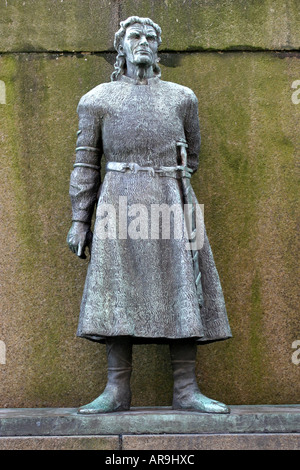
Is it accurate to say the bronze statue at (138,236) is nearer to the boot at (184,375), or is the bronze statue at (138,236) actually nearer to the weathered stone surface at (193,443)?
the boot at (184,375)

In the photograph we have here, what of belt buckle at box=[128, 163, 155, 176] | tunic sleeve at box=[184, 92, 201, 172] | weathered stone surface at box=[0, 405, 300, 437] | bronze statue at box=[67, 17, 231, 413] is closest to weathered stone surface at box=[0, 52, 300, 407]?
tunic sleeve at box=[184, 92, 201, 172]

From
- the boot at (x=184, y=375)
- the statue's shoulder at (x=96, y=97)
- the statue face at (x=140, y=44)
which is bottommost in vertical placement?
the boot at (x=184, y=375)

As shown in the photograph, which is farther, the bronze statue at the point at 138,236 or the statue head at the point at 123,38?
the statue head at the point at 123,38

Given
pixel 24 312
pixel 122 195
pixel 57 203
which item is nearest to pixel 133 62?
pixel 122 195

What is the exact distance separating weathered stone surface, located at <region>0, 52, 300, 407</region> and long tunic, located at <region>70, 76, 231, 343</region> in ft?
2.48

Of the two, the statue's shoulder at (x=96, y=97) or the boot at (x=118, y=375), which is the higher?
the statue's shoulder at (x=96, y=97)

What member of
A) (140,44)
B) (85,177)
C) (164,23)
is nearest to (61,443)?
(85,177)

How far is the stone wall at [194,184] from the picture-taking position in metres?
5.84

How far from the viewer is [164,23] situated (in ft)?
20.4

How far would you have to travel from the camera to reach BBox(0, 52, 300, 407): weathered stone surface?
19.1 feet

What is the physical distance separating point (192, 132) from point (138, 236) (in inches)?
33.1

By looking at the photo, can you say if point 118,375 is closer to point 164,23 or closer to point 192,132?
point 192,132

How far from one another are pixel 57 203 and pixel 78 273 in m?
0.53

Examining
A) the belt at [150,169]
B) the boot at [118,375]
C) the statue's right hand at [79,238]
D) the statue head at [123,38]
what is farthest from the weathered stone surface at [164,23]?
the boot at [118,375]
